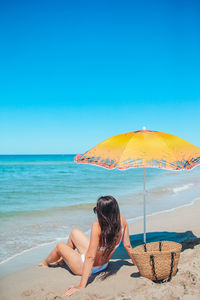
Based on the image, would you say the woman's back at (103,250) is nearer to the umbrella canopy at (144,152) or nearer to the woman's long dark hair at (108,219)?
the woman's long dark hair at (108,219)

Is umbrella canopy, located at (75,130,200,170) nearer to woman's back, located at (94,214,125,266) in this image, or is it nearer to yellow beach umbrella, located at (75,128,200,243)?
yellow beach umbrella, located at (75,128,200,243)

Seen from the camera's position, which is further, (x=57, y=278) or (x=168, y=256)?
(x=57, y=278)

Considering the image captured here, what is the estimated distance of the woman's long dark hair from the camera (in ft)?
10.8

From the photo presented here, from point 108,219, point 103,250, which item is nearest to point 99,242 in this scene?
point 103,250

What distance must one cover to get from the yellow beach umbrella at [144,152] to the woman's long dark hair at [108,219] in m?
0.61

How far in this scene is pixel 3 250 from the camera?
5.40 meters

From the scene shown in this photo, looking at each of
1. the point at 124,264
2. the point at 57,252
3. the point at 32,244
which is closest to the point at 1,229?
the point at 32,244

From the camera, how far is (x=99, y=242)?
3439mm

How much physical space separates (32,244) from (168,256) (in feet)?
10.9

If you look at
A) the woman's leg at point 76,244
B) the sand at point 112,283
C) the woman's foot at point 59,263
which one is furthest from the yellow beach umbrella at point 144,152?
the woman's foot at point 59,263

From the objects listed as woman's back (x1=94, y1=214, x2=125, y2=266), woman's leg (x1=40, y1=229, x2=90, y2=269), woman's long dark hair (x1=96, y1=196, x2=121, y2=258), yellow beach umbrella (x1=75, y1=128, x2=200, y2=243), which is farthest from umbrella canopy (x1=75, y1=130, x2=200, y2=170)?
woman's leg (x1=40, y1=229, x2=90, y2=269)

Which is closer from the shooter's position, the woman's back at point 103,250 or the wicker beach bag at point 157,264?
the wicker beach bag at point 157,264

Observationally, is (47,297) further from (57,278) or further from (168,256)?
(168,256)

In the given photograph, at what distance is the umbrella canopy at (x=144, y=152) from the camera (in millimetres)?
3824
